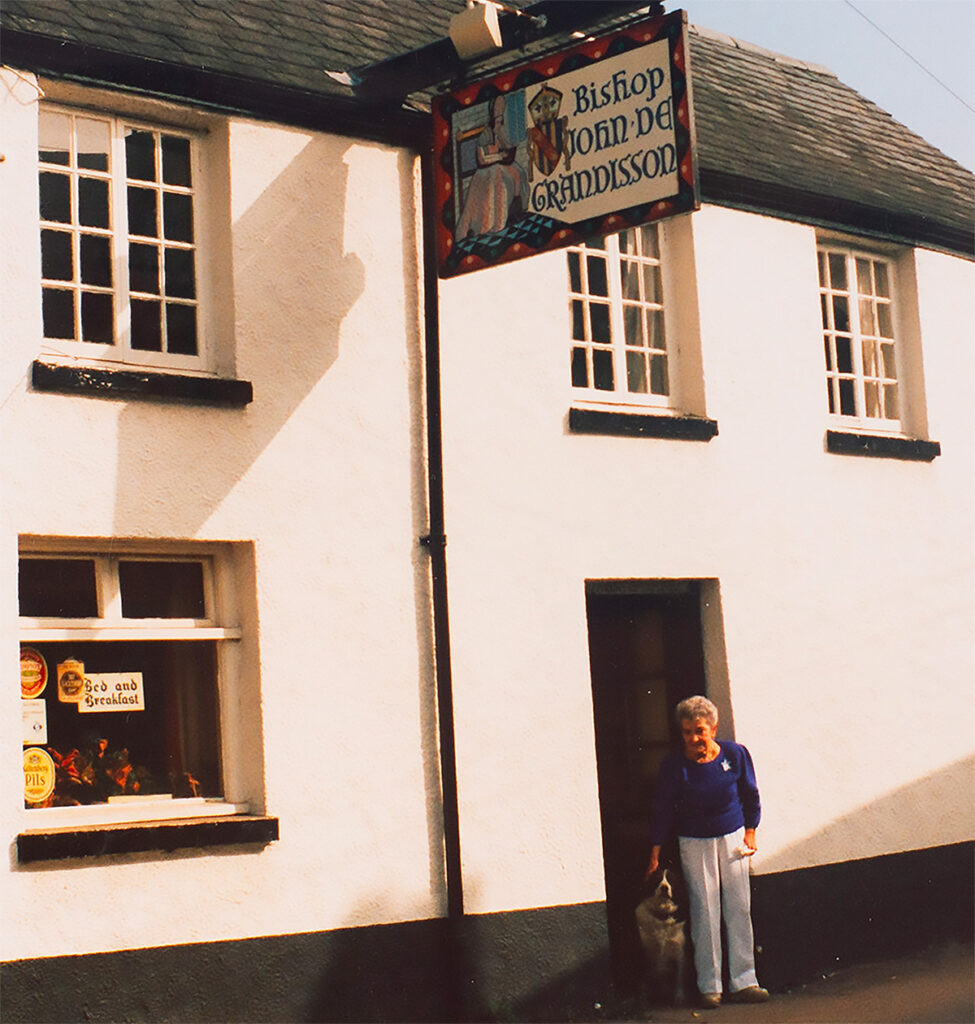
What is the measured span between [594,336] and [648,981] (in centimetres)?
421

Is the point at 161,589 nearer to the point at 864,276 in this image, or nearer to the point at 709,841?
the point at 709,841

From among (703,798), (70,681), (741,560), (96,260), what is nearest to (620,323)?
(741,560)

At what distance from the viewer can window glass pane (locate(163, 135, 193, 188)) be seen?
373 inches

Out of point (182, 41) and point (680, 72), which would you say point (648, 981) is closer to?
point (680, 72)

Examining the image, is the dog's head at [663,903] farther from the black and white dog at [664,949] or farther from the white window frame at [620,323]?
the white window frame at [620,323]

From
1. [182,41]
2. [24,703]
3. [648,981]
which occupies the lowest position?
[648,981]

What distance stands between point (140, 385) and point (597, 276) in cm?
376

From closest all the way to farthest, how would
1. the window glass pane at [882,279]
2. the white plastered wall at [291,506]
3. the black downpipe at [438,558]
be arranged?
the white plastered wall at [291,506] → the black downpipe at [438,558] → the window glass pane at [882,279]

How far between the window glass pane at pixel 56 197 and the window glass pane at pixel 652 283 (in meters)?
4.30

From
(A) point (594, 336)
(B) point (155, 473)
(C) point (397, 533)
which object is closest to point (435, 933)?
(C) point (397, 533)

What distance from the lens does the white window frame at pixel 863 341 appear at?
12.8m

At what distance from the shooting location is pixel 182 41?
9.52 metres

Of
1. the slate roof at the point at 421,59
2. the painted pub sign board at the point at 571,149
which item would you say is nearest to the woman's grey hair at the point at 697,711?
the painted pub sign board at the point at 571,149

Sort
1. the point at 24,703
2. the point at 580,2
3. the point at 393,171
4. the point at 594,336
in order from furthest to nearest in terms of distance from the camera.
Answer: the point at 594,336 < the point at 393,171 < the point at 580,2 < the point at 24,703
